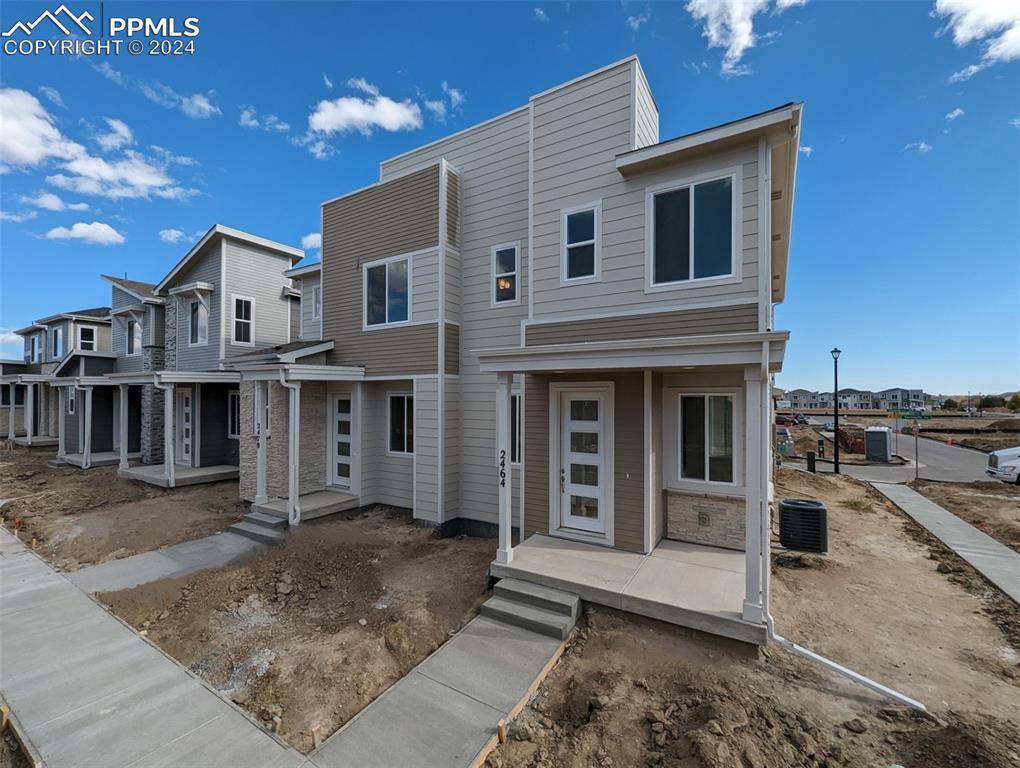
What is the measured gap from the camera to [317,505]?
9.08 metres

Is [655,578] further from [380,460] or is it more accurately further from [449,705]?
[380,460]

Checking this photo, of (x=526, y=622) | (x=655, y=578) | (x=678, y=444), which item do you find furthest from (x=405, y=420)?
(x=655, y=578)

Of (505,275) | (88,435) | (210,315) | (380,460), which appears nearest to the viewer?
(505,275)

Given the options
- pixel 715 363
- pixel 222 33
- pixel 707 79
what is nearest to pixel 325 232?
pixel 222 33

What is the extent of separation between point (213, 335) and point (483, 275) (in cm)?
Answer: 1072

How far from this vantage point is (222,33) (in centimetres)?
858

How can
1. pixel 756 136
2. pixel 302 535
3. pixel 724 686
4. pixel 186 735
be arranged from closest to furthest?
pixel 186 735, pixel 724 686, pixel 756 136, pixel 302 535

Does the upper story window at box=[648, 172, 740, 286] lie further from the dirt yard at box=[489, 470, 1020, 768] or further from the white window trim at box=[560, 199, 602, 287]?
the dirt yard at box=[489, 470, 1020, 768]

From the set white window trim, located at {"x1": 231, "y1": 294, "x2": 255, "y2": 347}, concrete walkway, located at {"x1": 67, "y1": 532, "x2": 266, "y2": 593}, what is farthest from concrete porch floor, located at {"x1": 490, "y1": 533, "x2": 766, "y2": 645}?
white window trim, located at {"x1": 231, "y1": 294, "x2": 255, "y2": 347}

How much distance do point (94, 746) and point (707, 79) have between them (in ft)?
41.0

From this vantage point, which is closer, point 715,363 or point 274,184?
point 715,363

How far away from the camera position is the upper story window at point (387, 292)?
923 cm

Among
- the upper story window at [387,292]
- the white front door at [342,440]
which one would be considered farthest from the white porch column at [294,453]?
the upper story window at [387,292]

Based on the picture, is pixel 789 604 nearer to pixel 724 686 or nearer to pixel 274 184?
pixel 724 686
